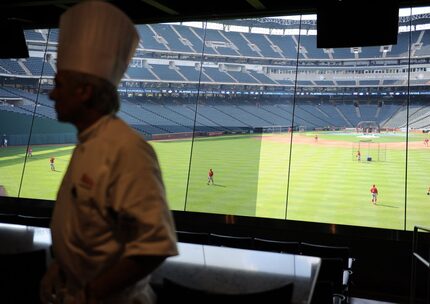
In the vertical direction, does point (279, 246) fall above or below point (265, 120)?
below

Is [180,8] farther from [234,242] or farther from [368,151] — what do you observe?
[368,151]

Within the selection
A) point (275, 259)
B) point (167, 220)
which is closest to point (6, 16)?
point (275, 259)

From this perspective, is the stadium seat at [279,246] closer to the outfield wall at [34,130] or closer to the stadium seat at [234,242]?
the stadium seat at [234,242]

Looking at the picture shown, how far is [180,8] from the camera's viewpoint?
5059 millimetres

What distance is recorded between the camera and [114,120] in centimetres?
103

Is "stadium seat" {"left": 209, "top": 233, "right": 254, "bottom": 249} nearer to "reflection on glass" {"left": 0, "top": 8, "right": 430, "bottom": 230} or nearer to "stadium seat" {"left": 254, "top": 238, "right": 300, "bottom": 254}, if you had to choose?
"stadium seat" {"left": 254, "top": 238, "right": 300, "bottom": 254}

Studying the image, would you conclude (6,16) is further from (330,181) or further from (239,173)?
(239,173)

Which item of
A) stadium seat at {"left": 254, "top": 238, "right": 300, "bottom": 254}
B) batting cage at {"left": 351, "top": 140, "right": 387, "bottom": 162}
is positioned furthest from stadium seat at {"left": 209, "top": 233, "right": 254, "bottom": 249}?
batting cage at {"left": 351, "top": 140, "right": 387, "bottom": 162}

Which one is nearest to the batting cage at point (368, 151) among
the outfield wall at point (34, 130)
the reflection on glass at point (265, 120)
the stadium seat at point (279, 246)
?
the reflection on glass at point (265, 120)

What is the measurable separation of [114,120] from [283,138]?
130 ft

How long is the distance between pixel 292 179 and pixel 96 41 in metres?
26.4

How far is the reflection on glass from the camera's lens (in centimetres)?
1656

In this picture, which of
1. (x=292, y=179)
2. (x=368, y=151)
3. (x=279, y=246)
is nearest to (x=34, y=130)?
(x=279, y=246)

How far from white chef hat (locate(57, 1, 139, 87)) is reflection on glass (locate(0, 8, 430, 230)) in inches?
490
